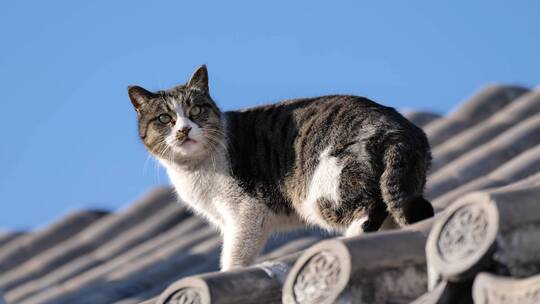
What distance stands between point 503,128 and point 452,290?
430cm

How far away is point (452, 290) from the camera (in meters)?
2.08

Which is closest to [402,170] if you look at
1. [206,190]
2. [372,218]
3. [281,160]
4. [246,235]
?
[372,218]

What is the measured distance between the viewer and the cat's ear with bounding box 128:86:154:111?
4.16m

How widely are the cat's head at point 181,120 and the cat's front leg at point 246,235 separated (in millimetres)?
288

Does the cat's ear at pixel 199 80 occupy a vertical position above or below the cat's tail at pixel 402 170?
above

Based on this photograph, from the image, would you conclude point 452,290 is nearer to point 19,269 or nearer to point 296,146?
point 296,146

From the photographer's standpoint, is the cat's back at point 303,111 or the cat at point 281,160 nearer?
the cat at point 281,160

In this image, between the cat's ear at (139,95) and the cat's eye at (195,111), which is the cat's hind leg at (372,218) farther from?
the cat's ear at (139,95)

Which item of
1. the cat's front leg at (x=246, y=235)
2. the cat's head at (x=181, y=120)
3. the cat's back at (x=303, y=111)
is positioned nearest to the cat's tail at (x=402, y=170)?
A: the cat's back at (x=303, y=111)

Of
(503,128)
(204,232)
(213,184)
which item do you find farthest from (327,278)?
(503,128)

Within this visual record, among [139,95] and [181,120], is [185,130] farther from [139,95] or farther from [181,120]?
[139,95]

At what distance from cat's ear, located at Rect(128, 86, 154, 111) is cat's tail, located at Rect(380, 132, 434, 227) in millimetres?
1141

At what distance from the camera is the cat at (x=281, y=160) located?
3.38 m

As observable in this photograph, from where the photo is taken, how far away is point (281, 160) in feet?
12.6
